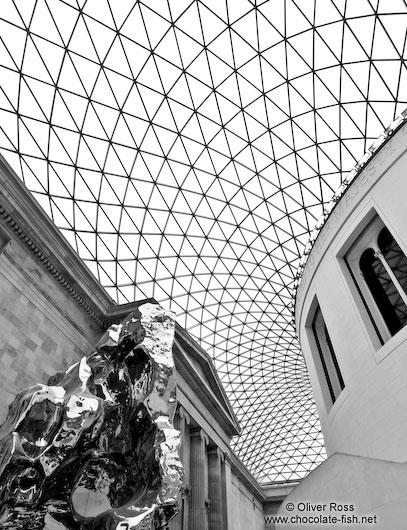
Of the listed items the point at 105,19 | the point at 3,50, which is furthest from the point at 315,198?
the point at 3,50

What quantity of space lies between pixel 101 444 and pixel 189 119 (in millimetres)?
27694

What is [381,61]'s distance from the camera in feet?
78.8

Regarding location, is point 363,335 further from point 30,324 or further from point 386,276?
point 30,324

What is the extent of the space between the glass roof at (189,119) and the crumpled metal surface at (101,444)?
890 inches

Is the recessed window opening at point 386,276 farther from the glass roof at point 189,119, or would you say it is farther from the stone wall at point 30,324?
the stone wall at point 30,324

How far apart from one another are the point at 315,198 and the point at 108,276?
18.5m

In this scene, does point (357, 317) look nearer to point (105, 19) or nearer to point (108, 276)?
point (108, 276)

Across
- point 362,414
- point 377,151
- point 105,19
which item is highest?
point 105,19

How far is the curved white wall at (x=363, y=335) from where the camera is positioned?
63.1ft

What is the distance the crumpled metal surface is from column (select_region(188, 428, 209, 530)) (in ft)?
67.0

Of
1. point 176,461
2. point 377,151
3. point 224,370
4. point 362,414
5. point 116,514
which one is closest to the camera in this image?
point 116,514

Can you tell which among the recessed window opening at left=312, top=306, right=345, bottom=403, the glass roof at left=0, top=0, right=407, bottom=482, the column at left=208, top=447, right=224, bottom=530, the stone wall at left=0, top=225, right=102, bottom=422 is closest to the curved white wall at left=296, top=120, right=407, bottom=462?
the recessed window opening at left=312, top=306, right=345, bottom=403

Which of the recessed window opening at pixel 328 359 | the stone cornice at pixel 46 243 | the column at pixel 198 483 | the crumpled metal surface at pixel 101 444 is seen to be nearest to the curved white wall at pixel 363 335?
the recessed window opening at pixel 328 359

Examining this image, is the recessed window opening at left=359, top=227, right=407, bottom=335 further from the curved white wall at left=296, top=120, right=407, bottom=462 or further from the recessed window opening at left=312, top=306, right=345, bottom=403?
the recessed window opening at left=312, top=306, right=345, bottom=403
